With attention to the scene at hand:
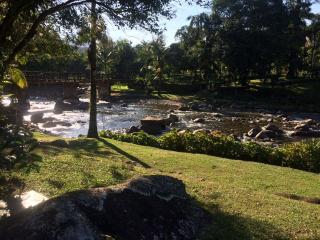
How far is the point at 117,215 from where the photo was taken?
6.44m

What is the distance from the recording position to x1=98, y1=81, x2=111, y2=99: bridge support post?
6444 centimetres

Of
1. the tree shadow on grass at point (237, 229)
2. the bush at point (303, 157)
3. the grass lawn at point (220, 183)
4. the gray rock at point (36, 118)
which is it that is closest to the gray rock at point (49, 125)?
the gray rock at point (36, 118)

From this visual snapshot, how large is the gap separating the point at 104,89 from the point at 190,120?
1026 inches

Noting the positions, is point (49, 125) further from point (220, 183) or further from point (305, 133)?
point (220, 183)

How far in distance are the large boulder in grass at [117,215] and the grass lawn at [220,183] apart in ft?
2.48

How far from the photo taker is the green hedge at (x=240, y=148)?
18.2 metres

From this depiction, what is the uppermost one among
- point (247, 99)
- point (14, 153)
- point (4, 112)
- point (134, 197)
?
point (4, 112)

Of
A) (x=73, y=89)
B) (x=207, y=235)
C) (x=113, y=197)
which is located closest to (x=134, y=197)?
(x=113, y=197)

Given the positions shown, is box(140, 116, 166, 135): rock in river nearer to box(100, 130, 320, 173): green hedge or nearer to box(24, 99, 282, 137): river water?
box(24, 99, 282, 137): river water

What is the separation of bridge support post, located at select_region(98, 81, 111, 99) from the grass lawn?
4564cm

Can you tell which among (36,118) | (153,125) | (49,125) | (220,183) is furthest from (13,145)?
(36,118)

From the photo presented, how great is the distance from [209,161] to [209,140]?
3345 millimetres

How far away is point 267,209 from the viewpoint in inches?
393

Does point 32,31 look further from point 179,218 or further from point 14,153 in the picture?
point 179,218
